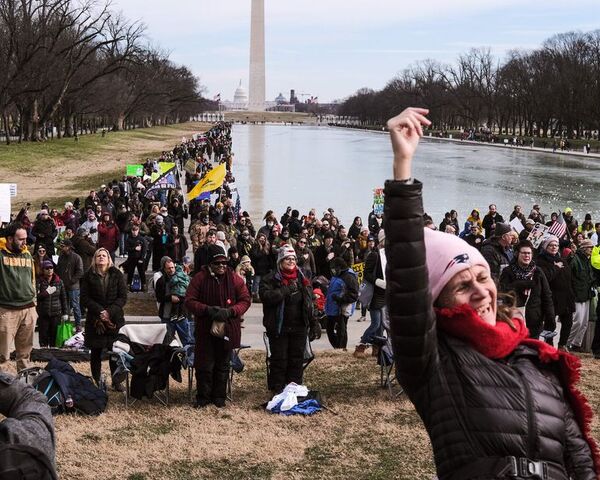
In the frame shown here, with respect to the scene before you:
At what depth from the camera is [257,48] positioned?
484 ft

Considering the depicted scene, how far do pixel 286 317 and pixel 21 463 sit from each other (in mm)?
6369

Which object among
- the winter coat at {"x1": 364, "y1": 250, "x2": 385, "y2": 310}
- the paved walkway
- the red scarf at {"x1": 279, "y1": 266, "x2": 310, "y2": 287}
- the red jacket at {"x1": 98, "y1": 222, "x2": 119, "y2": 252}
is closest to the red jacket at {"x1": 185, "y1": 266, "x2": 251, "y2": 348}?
the red scarf at {"x1": 279, "y1": 266, "x2": 310, "y2": 287}

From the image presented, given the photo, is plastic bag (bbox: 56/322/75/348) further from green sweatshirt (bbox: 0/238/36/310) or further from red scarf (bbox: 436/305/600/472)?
red scarf (bbox: 436/305/600/472)

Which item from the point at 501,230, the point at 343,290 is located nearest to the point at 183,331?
the point at 343,290

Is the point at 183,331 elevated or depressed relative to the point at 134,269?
elevated

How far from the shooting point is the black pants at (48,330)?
1130 centimetres

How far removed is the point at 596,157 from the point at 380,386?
215 feet

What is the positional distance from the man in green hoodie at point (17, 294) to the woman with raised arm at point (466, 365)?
7.18 metres

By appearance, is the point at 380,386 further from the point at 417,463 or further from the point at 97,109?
the point at 97,109

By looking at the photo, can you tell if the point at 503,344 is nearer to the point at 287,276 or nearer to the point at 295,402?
the point at 295,402

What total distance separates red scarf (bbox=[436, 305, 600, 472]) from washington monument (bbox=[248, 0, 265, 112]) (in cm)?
13925

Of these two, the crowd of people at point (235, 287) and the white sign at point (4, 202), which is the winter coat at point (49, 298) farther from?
the white sign at point (4, 202)

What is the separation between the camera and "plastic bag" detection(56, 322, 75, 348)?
37.5ft

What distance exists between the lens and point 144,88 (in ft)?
318
